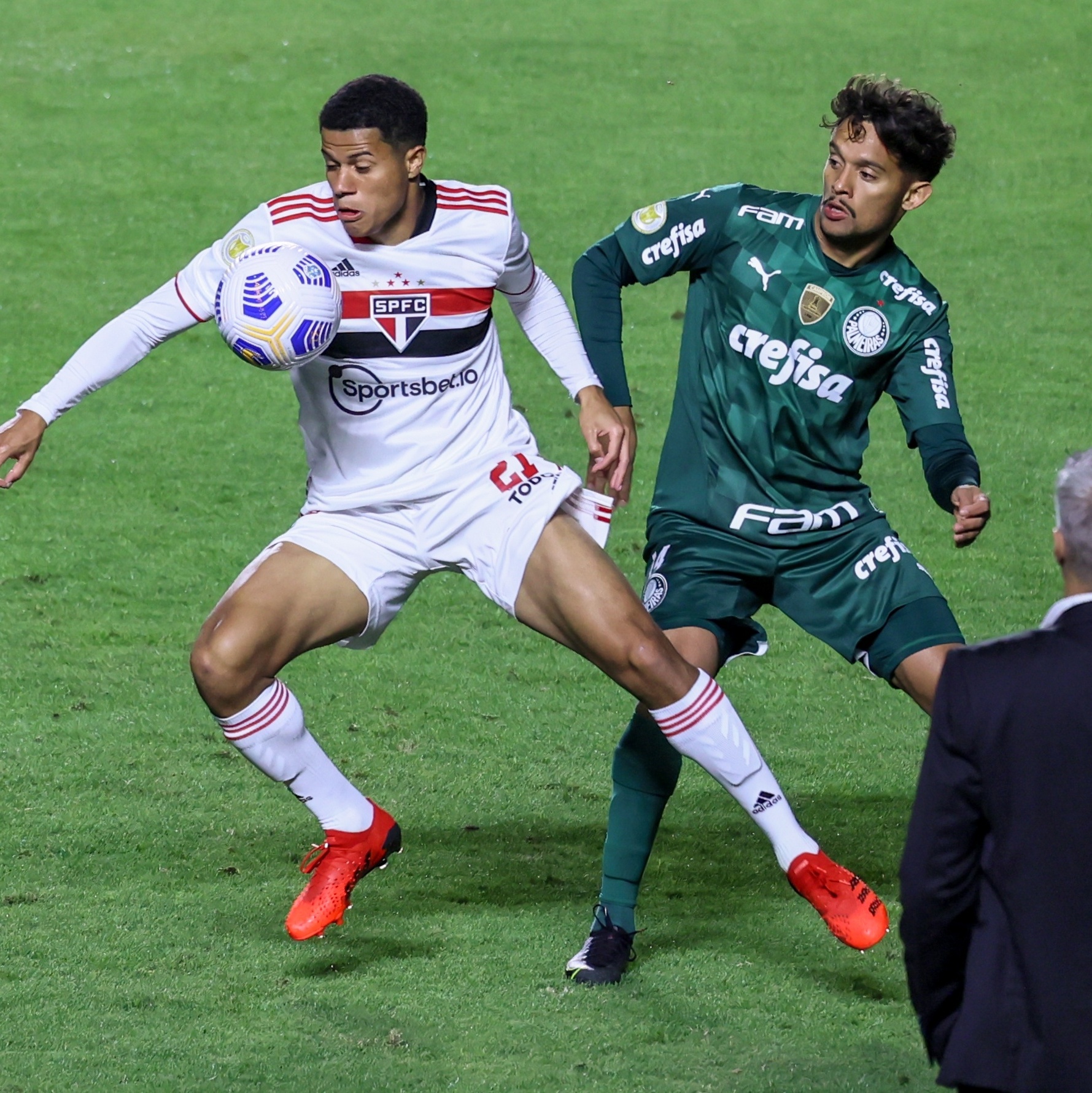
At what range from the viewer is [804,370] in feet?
14.2

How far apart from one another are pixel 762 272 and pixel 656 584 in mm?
839

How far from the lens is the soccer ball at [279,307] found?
391cm

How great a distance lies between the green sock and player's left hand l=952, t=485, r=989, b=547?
915mm

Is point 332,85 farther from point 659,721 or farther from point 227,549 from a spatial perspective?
point 659,721

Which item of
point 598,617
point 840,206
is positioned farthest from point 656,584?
point 840,206

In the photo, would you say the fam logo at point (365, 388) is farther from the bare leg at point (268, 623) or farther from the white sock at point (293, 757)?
the white sock at point (293, 757)

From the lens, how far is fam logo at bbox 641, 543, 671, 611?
439cm

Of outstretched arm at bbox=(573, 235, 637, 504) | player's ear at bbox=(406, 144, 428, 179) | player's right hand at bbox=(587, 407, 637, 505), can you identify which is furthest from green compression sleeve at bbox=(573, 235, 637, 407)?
player's ear at bbox=(406, 144, 428, 179)

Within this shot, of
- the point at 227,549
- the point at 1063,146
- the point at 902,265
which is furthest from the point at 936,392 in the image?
the point at 1063,146

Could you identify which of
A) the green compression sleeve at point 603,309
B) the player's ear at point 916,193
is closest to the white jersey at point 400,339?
the green compression sleeve at point 603,309

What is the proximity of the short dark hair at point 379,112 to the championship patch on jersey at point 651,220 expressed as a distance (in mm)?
A: 641

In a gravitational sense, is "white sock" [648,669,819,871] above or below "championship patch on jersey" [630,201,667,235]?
below

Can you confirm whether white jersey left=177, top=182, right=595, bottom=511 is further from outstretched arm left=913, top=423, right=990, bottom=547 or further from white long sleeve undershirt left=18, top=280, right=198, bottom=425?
outstretched arm left=913, top=423, right=990, bottom=547

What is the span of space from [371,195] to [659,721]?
1.41 m
